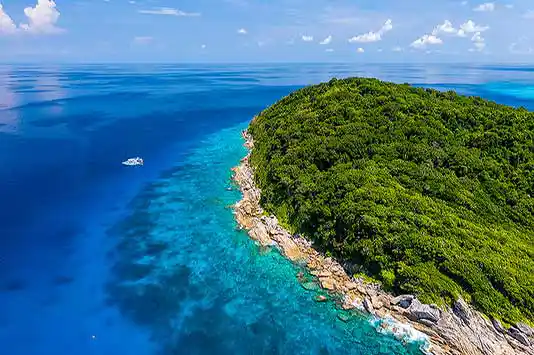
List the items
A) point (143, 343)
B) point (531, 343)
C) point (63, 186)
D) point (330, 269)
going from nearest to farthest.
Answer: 1. point (531, 343)
2. point (143, 343)
3. point (330, 269)
4. point (63, 186)

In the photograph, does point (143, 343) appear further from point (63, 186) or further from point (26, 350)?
point (63, 186)

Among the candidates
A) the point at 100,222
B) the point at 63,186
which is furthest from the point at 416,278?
the point at 63,186

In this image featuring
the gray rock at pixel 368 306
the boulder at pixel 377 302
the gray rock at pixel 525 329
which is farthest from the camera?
the boulder at pixel 377 302

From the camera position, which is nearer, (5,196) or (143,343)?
(143,343)

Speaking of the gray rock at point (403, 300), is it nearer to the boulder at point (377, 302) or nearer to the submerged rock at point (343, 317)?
the boulder at point (377, 302)

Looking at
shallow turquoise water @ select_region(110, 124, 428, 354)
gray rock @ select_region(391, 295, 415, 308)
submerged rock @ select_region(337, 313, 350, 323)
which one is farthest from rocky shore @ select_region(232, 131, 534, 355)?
shallow turquoise water @ select_region(110, 124, 428, 354)

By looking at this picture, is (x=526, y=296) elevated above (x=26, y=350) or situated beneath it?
elevated above

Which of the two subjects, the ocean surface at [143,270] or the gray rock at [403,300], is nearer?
the ocean surface at [143,270]

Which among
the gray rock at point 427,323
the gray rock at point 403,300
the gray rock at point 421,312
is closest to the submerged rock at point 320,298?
the gray rock at point 403,300
